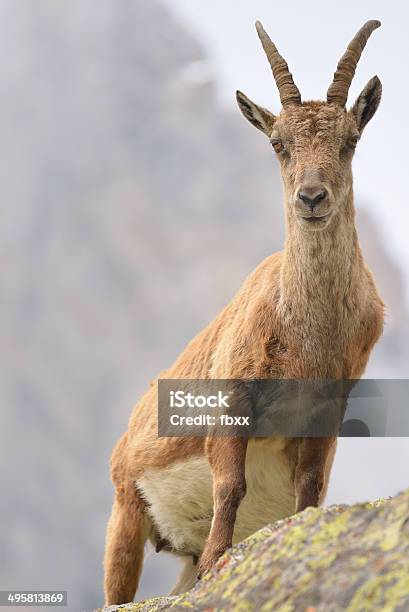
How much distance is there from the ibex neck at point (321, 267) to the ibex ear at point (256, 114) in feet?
3.46

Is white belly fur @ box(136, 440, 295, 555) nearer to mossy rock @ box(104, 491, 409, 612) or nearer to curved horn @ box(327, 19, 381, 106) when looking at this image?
curved horn @ box(327, 19, 381, 106)

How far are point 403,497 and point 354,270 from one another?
151 inches

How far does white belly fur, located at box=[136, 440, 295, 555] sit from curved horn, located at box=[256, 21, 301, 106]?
314 centimetres

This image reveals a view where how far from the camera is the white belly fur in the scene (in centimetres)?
825

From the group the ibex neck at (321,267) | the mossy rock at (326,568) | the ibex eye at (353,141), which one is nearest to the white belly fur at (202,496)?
the ibex neck at (321,267)

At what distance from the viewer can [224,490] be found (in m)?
7.36

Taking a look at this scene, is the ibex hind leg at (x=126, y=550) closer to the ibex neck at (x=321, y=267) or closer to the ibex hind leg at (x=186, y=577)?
the ibex hind leg at (x=186, y=577)

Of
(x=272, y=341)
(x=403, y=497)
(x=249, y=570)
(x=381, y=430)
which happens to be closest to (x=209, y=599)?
(x=249, y=570)

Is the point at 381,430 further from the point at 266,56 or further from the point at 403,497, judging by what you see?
the point at 403,497

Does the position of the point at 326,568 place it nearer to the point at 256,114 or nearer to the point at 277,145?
the point at 277,145

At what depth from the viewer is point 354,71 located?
27.4 ft

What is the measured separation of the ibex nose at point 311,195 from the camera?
7176 mm

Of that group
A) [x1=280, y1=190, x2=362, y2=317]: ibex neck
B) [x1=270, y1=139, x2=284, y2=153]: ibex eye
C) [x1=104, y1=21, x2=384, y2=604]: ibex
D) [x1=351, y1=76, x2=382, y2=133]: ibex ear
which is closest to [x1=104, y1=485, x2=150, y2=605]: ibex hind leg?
[x1=104, y1=21, x2=384, y2=604]: ibex

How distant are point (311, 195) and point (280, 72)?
1.81m
